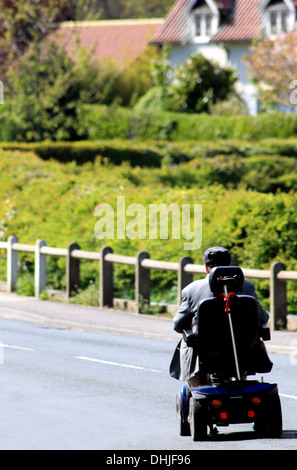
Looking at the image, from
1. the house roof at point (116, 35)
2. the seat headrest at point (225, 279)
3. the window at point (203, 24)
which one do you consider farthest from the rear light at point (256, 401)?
the house roof at point (116, 35)

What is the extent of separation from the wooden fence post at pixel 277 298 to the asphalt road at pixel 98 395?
65.7 inches

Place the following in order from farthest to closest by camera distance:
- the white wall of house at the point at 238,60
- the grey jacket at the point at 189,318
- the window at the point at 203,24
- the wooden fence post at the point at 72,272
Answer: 1. the window at the point at 203,24
2. the white wall of house at the point at 238,60
3. the wooden fence post at the point at 72,272
4. the grey jacket at the point at 189,318

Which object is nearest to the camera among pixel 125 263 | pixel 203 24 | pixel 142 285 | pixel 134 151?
pixel 142 285

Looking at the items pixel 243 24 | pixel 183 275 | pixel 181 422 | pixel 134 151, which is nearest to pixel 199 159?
pixel 134 151

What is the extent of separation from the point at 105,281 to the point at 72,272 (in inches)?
52.2

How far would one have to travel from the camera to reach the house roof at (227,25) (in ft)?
214

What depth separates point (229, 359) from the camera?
835 cm

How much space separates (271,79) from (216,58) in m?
10.9

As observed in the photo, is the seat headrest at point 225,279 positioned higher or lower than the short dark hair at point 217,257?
lower

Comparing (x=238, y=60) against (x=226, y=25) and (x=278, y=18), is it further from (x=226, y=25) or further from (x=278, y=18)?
(x=278, y=18)

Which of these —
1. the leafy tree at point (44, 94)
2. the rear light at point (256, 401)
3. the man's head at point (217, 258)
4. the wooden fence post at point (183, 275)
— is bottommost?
the wooden fence post at point (183, 275)

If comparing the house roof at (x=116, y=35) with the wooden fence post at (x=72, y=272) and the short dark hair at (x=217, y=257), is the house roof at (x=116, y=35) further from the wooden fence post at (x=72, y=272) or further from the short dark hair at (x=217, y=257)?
the short dark hair at (x=217, y=257)

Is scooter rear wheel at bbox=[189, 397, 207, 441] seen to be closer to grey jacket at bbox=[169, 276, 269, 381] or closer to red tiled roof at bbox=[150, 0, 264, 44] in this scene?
grey jacket at bbox=[169, 276, 269, 381]

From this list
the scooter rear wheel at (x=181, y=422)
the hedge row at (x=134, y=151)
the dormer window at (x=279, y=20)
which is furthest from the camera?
the dormer window at (x=279, y=20)
